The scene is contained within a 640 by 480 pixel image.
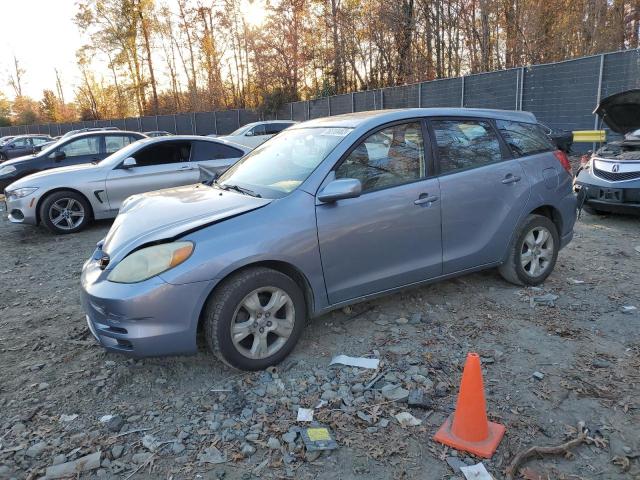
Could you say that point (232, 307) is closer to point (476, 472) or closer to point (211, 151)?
point (476, 472)

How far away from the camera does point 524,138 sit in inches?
183

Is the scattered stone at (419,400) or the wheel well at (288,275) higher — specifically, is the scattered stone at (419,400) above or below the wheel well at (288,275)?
below

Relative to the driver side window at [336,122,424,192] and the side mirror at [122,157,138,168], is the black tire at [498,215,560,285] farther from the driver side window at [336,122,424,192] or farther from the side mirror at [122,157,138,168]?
the side mirror at [122,157,138,168]

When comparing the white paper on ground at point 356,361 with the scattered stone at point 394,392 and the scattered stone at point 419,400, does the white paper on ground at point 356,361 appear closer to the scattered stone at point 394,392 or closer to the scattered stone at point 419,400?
the scattered stone at point 394,392

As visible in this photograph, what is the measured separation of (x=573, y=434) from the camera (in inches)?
105

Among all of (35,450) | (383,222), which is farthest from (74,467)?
(383,222)

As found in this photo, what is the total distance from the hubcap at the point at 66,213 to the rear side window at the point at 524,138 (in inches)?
→ 258

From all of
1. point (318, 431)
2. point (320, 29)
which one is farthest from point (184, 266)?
point (320, 29)

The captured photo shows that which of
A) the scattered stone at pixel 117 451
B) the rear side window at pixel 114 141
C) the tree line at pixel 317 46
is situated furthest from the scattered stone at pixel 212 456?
the tree line at pixel 317 46

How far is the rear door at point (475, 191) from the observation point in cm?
404

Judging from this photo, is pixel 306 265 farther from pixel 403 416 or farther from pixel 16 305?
pixel 16 305

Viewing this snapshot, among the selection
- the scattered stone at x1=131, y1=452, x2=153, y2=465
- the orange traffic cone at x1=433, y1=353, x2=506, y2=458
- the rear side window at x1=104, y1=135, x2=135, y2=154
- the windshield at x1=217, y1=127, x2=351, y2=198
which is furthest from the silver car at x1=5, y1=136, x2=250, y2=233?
the orange traffic cone at x1=433, y1=353, x2=506, y2=458

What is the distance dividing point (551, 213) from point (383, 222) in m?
2.09

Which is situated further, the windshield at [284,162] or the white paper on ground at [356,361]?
the windshield at [284,162]
